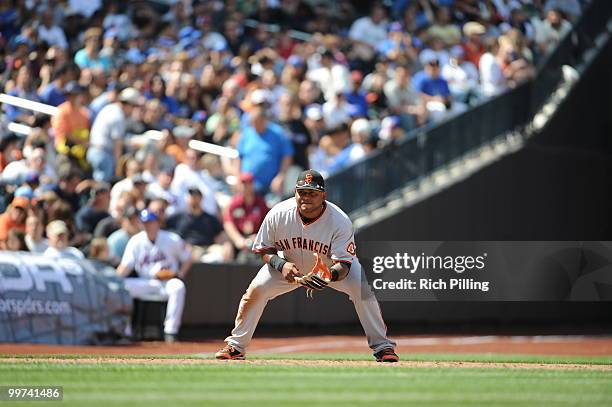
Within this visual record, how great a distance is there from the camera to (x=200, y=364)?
11164mm

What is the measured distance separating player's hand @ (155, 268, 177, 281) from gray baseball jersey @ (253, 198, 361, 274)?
171 inches

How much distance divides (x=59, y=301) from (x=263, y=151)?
4312 millimetres

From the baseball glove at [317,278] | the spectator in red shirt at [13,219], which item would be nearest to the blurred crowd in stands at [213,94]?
the spectator in red shirt at [13,219]

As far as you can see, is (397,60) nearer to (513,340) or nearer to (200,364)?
(513,340)

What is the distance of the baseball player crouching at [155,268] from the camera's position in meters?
15.5

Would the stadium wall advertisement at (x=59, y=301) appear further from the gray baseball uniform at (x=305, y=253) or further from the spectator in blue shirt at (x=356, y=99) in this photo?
the spectator in blue shirt at (x=356, y=99)

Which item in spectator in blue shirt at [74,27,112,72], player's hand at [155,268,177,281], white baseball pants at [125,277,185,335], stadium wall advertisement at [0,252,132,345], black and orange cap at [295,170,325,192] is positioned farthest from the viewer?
spectator in blue shirt at [74,27,112,72]

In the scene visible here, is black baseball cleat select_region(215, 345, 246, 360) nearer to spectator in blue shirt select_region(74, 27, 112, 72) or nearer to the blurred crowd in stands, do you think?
the blurred crowd in stands

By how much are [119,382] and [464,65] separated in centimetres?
1306

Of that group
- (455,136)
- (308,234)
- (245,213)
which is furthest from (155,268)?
(455,136)

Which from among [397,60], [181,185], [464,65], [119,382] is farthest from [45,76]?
[119,382]

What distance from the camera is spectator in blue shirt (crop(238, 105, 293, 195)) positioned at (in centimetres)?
1755

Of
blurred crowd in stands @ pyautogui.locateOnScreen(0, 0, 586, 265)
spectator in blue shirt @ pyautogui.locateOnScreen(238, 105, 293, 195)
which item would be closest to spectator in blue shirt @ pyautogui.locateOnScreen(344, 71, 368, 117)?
blurred crowd in stands @ pyautogui.locateOnScreen(0, 0, 586, 265)

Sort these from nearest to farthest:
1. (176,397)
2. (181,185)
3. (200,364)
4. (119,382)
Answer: (176,397), (119,382), (200,364), (181,185)
